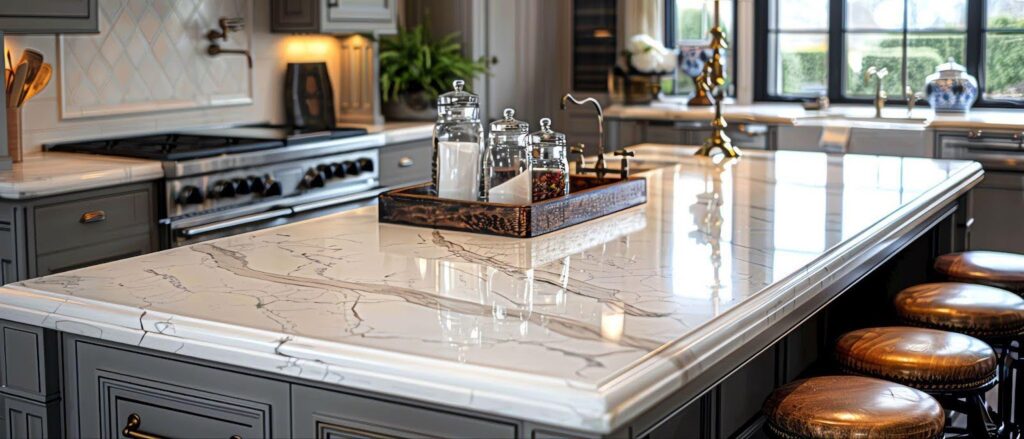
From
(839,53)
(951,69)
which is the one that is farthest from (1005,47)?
(839,53)

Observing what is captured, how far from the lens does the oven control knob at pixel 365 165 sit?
15.8 feet

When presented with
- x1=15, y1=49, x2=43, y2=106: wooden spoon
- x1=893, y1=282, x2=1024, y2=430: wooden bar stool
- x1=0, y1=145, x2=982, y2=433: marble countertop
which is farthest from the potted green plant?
x1=893, y1=282, x2=1024, y2=430: wooden bar stool

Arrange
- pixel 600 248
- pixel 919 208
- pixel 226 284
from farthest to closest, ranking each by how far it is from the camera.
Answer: pixel 919 208 < pixel 600 248 < pixel 226 284

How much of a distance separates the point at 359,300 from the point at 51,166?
2332 mm

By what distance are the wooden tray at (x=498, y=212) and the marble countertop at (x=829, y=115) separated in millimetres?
2810

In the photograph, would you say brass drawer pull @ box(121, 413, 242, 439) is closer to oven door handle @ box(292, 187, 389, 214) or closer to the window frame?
oven door handle @ box(292, 187, 389, 214)

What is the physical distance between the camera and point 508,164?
262cm

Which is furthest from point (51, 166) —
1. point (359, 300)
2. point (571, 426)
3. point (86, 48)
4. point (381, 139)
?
point (571, 426)

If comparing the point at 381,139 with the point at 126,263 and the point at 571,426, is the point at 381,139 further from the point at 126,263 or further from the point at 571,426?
the point at 571,426

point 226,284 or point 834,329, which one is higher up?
point 226,284

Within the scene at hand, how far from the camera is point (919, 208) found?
9.80 feet

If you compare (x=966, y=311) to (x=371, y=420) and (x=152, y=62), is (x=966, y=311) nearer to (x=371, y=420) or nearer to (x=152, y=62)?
(x=371, y=420)

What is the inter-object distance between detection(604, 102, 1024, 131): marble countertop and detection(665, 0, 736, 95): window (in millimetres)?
303

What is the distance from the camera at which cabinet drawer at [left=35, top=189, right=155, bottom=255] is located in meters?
3.47
